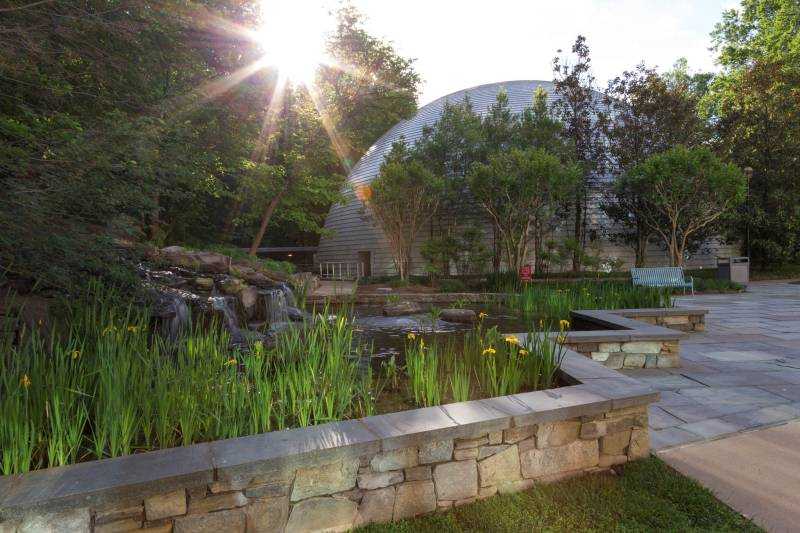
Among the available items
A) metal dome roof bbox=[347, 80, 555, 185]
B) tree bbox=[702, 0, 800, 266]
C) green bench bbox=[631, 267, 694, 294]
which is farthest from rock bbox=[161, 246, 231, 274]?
tree bbox=[702, 0, 800, 266]

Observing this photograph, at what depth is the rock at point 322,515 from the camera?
2.08 meters

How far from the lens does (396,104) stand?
1069 inches

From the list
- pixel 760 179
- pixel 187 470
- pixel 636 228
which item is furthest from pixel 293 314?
pixel 760 179

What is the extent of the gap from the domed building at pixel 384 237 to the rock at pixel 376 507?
54.4 ft

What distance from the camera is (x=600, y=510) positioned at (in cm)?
232

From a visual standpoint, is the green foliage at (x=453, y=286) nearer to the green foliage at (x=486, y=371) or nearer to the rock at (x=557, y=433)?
the green foliage at (x=486, y=371)

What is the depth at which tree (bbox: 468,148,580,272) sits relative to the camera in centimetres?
1365

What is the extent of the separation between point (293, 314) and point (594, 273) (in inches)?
481

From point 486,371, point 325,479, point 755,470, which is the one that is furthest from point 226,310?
point 755,470

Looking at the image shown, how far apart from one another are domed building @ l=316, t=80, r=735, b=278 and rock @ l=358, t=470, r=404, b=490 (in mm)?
16528

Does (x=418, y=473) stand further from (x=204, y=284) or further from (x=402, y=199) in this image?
(x=402, y=199)


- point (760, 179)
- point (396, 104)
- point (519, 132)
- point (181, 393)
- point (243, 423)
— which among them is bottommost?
point (243, 423)

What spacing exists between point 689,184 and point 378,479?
15643 millimetres

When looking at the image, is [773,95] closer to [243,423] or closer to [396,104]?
[396,104]
